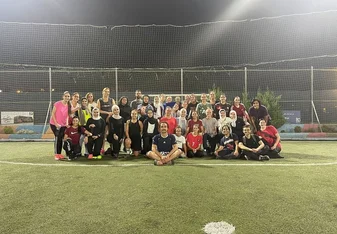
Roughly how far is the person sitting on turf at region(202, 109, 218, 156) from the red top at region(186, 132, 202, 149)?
236 millimetres

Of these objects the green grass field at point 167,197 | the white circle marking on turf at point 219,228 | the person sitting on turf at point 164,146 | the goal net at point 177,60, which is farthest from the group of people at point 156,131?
the goal net at point 177,60

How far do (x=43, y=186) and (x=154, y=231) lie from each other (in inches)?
94.7

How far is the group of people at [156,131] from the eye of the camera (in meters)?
6.91

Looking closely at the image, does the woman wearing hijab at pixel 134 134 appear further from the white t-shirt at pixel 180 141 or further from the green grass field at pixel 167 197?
the green grass field at pixel 167 197

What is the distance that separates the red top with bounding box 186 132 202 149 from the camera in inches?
287

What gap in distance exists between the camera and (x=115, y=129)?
7.26m

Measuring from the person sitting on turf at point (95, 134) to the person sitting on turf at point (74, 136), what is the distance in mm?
121

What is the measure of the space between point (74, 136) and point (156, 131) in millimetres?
2029

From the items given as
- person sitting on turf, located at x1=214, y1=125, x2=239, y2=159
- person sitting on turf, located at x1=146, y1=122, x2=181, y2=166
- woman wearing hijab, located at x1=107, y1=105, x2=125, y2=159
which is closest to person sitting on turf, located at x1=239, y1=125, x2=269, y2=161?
Result: person sitting on turf, located at x1=214, y1=125, x2=239, y2=159

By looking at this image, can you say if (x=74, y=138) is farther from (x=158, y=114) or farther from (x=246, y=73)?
(x=246, y=73)

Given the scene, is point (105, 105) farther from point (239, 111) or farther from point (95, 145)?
point (239, 111)

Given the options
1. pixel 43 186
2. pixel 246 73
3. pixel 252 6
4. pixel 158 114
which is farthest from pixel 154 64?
pixel 43 186

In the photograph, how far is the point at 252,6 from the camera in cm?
1650

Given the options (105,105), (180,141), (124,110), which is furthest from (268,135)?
(105,105)
